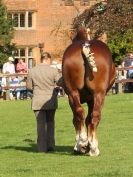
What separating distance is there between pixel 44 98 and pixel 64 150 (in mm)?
1187

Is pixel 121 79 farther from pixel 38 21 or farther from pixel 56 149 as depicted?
pixel 38 21

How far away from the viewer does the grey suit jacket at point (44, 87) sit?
48.7 ft

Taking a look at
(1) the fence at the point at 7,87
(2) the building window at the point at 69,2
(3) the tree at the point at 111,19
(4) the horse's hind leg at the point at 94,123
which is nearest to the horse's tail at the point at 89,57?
(4) the horse's hind leg at the point at 94,123

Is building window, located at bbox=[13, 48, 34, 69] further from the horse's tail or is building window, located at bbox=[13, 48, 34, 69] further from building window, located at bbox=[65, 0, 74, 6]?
the horse's tail

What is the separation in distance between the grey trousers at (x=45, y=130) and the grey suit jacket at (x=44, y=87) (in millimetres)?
188

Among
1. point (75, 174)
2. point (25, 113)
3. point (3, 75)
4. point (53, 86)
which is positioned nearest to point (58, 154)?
point (53, 86)

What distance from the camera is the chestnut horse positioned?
1374 centimetres

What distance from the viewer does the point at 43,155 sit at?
567 inches

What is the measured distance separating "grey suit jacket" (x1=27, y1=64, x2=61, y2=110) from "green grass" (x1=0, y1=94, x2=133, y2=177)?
38.3 inches

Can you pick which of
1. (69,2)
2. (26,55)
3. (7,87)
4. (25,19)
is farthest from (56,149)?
(25,19)

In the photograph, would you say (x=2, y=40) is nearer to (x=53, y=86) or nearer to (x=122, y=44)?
(x=122, y=44)

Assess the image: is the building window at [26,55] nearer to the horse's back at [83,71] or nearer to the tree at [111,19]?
the tree at [111,19]

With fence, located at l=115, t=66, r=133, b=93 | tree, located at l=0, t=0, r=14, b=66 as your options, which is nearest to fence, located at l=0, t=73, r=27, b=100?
fence, located at l=115, t=66, r=133, b=93

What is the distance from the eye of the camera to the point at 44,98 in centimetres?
1484
